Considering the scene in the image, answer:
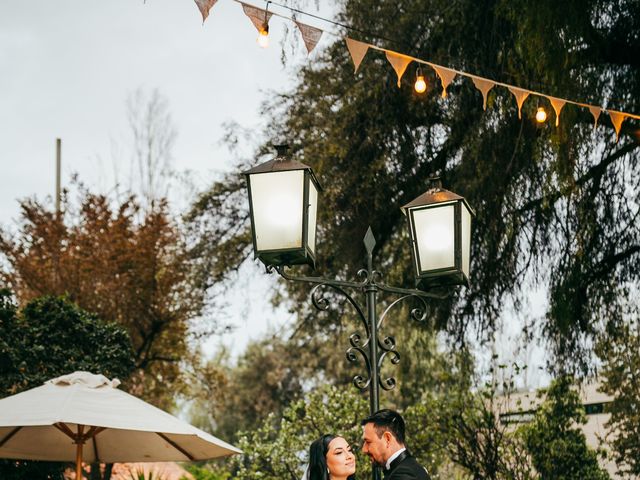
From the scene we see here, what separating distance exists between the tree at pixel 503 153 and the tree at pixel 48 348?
372 centimetres

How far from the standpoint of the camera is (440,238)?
4.71 metres

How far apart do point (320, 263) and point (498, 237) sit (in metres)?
3.41

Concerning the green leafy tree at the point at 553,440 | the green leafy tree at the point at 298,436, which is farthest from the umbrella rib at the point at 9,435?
the green leafy tree at the point at 553,440

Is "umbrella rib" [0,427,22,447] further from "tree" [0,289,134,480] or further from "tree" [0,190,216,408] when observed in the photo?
"tree" [0,190,216,408]

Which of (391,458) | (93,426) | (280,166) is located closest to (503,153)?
(280,166)

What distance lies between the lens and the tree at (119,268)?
49.8 ft

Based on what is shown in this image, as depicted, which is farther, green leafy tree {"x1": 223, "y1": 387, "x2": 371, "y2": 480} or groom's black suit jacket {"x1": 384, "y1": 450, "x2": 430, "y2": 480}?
green leafy tree {"x1": 223, "y1": 387, "x2": 371, "y2": 480}

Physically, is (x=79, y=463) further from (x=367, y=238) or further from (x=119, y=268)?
(x=119, y=268)

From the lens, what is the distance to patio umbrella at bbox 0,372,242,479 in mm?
5535

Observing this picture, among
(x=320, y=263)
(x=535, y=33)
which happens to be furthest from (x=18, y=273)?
(x=535, y=33)

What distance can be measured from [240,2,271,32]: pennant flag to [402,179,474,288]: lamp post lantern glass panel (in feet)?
4.45

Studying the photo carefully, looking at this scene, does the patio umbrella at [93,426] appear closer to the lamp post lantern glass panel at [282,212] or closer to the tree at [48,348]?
the lamp post lantern glass panel at [282,212]

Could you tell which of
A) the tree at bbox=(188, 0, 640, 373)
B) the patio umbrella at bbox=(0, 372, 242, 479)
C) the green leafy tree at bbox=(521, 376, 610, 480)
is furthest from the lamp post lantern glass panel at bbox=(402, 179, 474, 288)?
the green leafy tree at bbox=(521, 376, 610, 480)

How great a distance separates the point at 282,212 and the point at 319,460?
147cm
